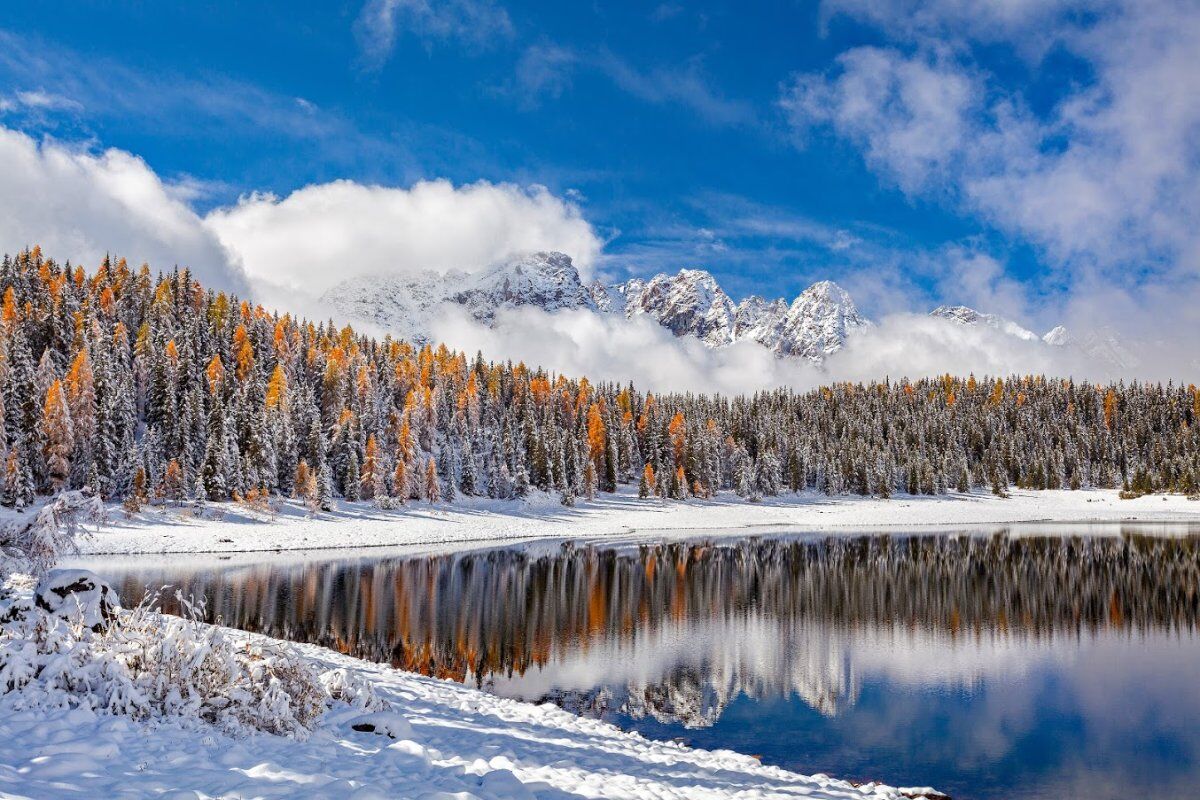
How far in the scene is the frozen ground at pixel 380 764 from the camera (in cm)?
884

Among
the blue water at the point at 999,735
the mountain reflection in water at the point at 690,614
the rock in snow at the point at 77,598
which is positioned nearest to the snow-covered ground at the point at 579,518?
the mountain reflection in water at the point at 690,614

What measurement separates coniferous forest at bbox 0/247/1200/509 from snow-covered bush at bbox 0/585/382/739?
65267 mm

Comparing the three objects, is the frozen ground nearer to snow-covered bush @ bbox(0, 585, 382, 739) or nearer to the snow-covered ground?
snow-covered bush @ bbox(0, 585, 382, 739)

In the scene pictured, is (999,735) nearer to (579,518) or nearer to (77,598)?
(77,598)

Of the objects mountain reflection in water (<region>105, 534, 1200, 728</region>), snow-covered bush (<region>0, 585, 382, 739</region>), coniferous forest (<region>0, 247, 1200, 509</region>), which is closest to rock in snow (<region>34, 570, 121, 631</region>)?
snow-covered bush (<region>0, 585, 382, 739</region>)

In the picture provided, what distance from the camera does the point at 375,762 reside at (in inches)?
432

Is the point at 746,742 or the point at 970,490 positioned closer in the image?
the point at 746,742

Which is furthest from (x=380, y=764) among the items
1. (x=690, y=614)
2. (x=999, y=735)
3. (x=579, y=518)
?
(x=579, y=518)

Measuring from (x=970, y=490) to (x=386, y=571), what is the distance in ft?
457

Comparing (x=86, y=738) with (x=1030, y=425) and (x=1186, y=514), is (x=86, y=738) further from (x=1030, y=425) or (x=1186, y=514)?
(x=1030, y=425)

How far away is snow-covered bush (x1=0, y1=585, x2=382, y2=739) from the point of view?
11.2 m

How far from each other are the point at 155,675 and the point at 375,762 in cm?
424

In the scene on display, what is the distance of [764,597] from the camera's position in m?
41.1

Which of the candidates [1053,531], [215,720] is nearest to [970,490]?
[1053,531]
